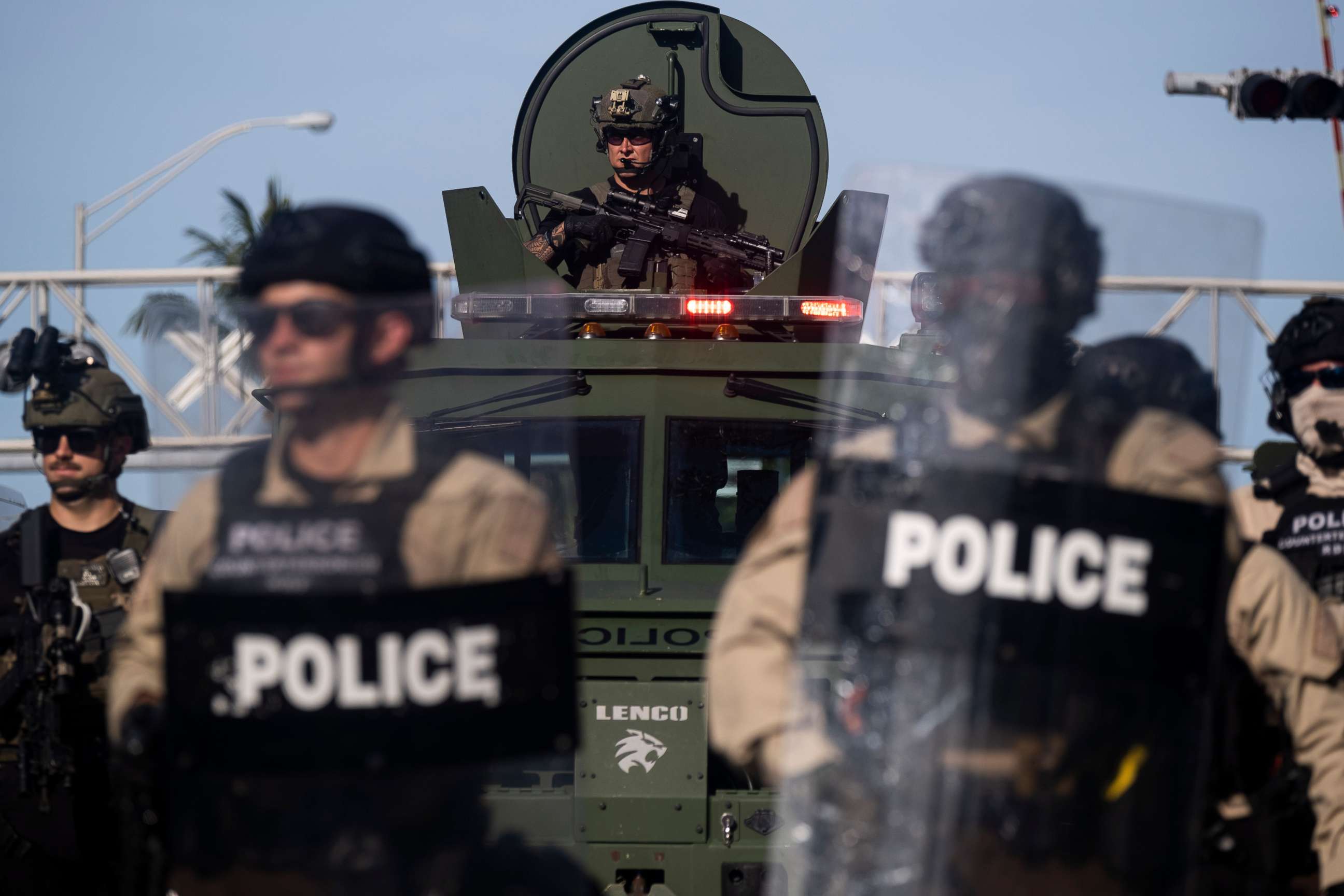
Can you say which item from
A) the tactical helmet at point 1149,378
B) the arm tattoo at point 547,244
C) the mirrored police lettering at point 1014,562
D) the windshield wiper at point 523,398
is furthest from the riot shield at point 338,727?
the arm tattoo at point 547,244

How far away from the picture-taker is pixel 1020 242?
2.88 metres

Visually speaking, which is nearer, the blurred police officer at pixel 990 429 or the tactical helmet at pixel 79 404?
the blurred police officer at pixel 990 429

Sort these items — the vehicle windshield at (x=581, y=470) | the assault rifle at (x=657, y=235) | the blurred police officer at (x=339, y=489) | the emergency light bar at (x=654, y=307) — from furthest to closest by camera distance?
the assault rifle at (x=657, y=235) < the emergency light bar at (x=654, y=307) < the vehicle windshield at (x=581, y=470) < the blurred police officer at (x=339, y=489)

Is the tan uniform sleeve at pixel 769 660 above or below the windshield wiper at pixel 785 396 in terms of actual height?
below

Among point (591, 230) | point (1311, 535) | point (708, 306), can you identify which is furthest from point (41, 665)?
point (1311, 535)

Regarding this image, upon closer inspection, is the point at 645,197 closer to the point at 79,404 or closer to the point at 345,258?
the point at 79,404

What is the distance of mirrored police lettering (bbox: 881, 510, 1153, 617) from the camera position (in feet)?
9.06

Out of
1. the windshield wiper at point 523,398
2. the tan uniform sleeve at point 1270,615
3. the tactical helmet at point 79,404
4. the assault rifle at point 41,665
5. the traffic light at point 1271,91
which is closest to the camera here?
the tan uniform sleeve at point 1270,615

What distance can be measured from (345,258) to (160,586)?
25.5 inches

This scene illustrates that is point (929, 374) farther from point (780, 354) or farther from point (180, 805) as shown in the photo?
point (780, 354)

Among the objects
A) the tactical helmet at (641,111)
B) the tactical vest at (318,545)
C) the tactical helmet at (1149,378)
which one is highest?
the tactical helmet at (641,111)

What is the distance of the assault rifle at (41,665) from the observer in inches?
217

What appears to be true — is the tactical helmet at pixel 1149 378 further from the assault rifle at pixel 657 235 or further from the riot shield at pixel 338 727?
the assault rifle at pixel 657 235

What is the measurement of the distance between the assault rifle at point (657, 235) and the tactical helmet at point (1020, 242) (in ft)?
15.2
